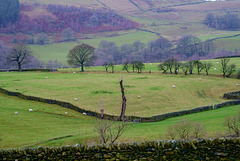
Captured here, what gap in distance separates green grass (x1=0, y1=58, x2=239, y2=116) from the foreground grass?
16.5 feet

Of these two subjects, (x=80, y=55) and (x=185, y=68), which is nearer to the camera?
(x=185, y=68)

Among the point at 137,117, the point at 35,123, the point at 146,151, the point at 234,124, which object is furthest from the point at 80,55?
the point at 146,151

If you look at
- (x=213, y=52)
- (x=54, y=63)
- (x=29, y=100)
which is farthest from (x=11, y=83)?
(x=213, y=52)

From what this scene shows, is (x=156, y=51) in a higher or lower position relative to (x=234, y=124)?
higher

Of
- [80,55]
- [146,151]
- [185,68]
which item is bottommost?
[146,151]

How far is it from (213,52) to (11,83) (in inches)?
5342

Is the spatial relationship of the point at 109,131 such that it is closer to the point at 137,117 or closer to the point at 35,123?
the point at 137,117

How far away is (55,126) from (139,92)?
958 inches

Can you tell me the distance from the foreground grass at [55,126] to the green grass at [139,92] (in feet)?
16.5

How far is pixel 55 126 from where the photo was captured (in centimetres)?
3878

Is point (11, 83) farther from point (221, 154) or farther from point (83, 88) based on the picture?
point (221, 154)

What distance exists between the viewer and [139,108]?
165 feet

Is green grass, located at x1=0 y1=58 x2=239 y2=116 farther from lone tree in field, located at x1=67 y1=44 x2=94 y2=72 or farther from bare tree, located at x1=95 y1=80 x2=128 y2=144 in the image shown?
lone tree in field, located at x1=67 y1=44 x2=94 y2=72

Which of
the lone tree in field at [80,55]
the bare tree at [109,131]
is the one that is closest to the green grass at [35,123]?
the bare tree at [109,131]
